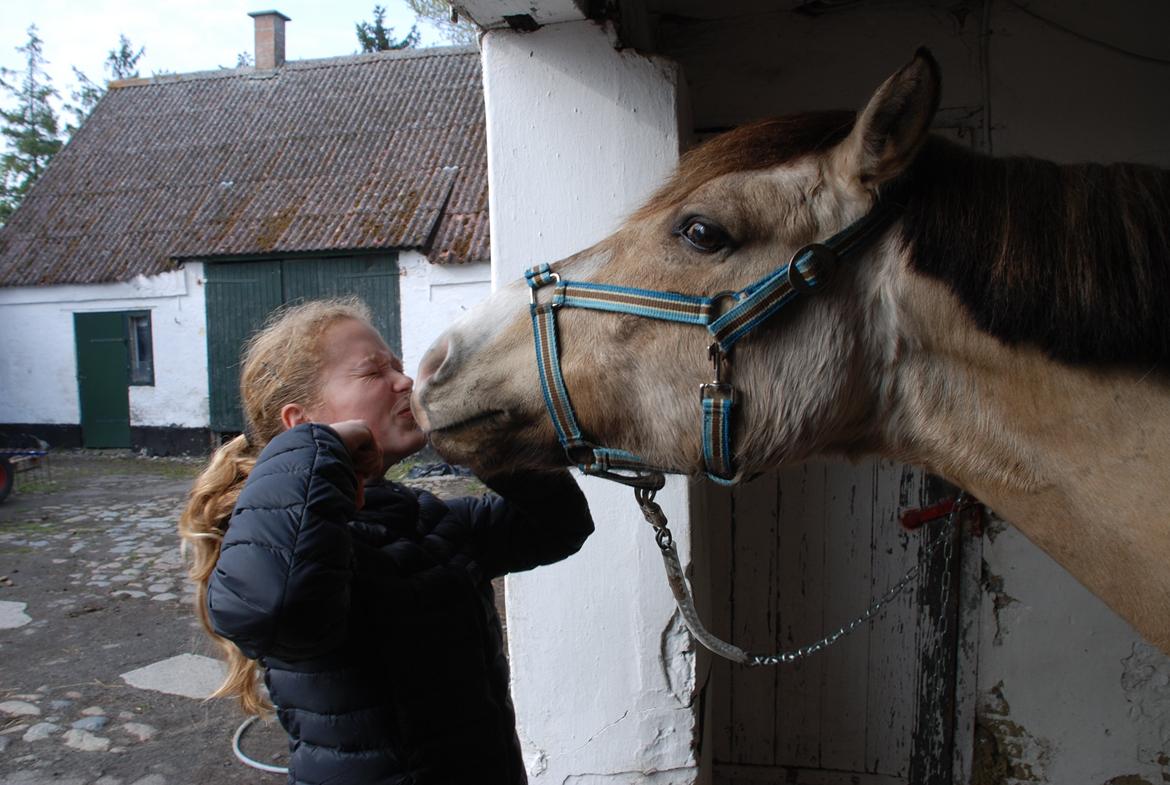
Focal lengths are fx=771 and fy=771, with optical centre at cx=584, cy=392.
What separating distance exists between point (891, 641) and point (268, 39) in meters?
18.1

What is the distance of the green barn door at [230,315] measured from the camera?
40.5ft

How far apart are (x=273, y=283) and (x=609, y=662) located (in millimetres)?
11568

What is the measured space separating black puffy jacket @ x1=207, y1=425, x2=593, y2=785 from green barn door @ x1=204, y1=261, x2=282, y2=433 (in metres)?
11.7

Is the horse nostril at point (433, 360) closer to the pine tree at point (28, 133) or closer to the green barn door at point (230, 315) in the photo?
the green barn door at point (230, 315)

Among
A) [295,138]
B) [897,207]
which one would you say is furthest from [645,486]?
[295,138]

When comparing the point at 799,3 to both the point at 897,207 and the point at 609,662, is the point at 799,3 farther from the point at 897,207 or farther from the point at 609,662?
the point at 609,662

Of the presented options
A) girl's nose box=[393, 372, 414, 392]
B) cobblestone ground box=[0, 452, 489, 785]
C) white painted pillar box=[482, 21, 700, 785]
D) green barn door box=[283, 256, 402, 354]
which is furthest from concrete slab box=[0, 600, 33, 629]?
green barn door box=[283, 256, 402, 354]

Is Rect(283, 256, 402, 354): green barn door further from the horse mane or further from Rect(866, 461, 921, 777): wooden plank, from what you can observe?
the horse mane

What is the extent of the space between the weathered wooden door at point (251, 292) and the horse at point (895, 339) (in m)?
10.7

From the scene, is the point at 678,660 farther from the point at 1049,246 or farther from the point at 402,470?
the point at 402,470

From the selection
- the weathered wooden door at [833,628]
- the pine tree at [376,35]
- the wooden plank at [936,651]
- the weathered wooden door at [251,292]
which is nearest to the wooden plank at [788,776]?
the weathered wooden door at [833,628]

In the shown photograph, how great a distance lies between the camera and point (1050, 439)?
3.64 feet

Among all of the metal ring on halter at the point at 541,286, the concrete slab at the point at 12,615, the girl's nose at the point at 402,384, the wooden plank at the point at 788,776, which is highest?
the metal ring on halter at the point at 541,286

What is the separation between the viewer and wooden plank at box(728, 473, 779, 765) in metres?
2.78
